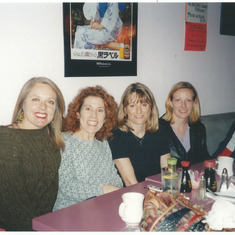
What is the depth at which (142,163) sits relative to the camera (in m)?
2.10

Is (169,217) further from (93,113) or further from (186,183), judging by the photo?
(93,113)

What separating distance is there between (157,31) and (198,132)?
1.02m

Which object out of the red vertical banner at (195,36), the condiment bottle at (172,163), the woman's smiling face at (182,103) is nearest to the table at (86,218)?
the condiment bottle at (172,163)

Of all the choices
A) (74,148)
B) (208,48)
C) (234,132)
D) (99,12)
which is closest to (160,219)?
(74,148)

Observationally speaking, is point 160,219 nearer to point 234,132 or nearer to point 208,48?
point 234,132

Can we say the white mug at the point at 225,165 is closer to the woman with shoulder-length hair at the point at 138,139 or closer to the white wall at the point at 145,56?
the woman with shoulder-length hair at the point at 138,139

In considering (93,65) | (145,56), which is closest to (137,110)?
(93,65)

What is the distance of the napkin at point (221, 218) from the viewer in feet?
3.22

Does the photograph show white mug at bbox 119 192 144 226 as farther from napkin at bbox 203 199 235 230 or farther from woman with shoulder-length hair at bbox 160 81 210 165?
woman with shoulder-length hair at bbox 160 81 210 165

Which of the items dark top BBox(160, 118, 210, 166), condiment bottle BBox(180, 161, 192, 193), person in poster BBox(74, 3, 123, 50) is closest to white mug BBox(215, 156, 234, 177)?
condiment bottle BBox(180, 161, 192, 193)

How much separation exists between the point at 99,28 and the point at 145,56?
59 cm

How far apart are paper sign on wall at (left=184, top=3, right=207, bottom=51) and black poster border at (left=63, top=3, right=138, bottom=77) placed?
0.75 m

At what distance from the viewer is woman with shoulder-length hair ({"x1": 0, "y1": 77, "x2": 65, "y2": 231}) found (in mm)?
1550

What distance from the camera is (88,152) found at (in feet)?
5.83
